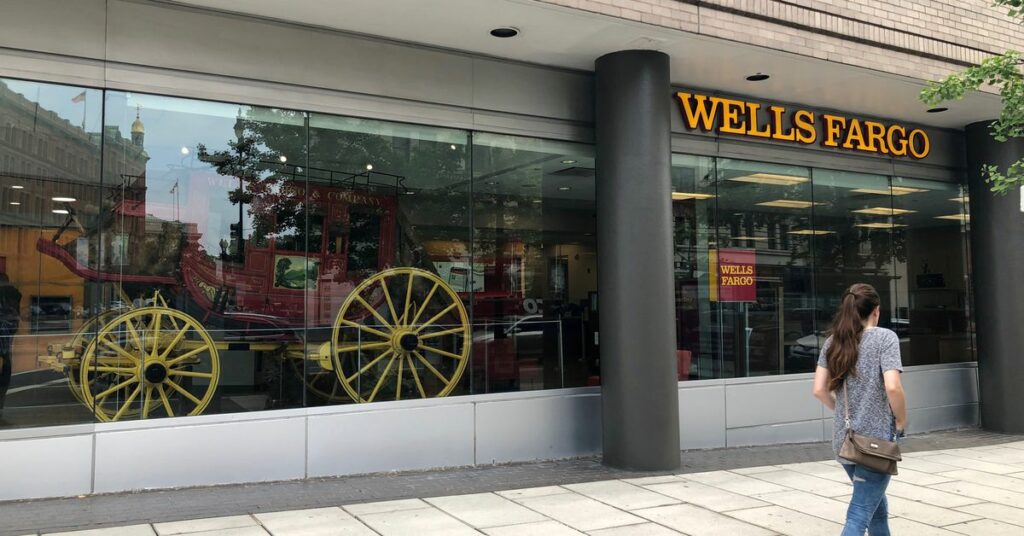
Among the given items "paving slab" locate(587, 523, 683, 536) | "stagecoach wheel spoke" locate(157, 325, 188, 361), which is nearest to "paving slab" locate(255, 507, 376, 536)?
"paving slab" locate(587, 523, 683, 536)

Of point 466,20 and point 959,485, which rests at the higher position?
point 466,20

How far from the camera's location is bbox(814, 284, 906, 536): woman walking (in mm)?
4168

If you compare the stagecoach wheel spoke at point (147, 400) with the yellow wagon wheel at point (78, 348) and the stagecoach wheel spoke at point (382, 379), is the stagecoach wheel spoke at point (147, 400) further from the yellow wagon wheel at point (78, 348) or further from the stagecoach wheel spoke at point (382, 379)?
the stagecoach wheel spoke at point (382, 379)

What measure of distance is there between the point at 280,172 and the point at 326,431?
2.60 meters

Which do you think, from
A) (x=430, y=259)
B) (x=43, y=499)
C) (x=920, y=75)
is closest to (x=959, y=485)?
(x=920, y=75)

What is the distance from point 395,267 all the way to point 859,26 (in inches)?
235

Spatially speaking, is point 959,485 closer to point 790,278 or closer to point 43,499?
point 790,278

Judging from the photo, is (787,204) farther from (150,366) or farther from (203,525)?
(203,525)

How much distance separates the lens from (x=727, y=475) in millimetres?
7680

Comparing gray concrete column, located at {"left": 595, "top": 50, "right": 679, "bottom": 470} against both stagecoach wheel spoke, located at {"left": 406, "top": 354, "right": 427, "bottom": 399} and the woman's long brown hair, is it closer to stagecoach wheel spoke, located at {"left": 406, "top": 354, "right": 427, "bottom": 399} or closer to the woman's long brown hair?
stagecoach wheel spoke, located at {"left": 406, "top": 354, "right": 427, "bottom": 399}

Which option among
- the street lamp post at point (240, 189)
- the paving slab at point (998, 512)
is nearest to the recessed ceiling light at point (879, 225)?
the paving slab at point (998, 512)

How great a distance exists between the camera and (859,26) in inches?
344

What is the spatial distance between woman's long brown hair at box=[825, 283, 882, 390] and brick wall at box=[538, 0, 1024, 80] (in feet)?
12.8

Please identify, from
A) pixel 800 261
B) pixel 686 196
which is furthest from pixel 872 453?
pixel 800 261
